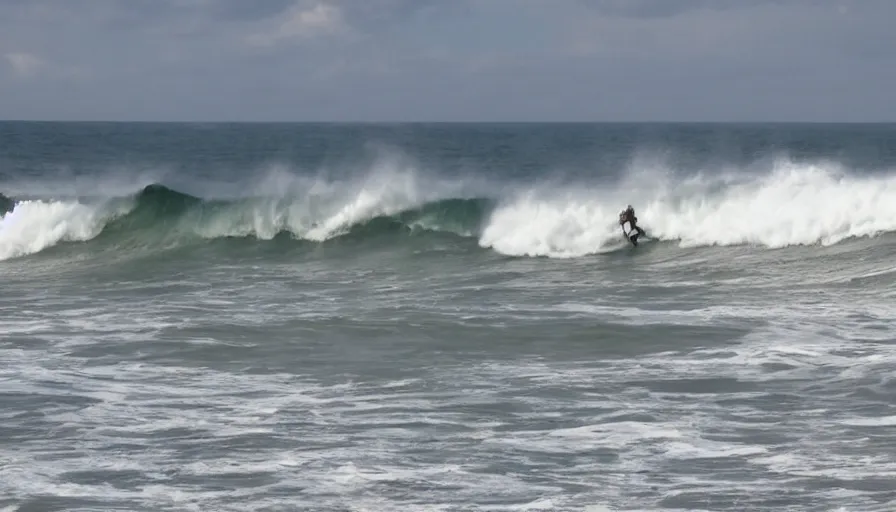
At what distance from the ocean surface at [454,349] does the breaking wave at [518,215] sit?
0.09 metres

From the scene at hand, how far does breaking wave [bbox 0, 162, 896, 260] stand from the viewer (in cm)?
2617

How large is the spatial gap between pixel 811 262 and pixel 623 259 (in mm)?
3603

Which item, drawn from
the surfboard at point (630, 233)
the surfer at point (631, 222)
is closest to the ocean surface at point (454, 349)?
the surfboard at point (630, 233)

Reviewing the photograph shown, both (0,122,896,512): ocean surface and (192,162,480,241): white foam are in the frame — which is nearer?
(0,122,896,512): ocean surface

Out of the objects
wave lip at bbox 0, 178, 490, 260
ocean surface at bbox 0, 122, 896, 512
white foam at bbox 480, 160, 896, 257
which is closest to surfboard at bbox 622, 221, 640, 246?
white foam at bbox 480, 160, 896, 257

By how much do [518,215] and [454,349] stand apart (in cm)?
1277

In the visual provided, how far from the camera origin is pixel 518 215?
93.7 feet

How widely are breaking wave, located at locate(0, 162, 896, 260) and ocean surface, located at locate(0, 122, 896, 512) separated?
9 centimetres

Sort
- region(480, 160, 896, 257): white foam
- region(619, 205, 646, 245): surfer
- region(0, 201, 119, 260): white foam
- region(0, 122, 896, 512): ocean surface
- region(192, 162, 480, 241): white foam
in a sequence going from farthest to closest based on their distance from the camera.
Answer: region(192, 162, 480, 241): white foam
region(0, 201, 119, 260): white foam
region(619, 205, 646, 245): surfer
region(480, 160, 896, 257): white foam
region(0, 122, 896, 512): ocean surface

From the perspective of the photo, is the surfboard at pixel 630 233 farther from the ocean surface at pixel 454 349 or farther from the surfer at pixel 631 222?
the ocean surface at pixel 454 349

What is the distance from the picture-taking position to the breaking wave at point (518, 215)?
26.2m

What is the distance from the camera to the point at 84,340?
651 inches

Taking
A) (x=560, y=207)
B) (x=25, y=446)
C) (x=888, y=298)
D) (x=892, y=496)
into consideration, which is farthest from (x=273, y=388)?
(x=560, y=207)

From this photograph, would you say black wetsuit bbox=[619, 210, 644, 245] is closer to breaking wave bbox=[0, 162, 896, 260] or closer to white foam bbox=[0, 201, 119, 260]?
breaking wave bbox=[0, 162, 896, 260]
